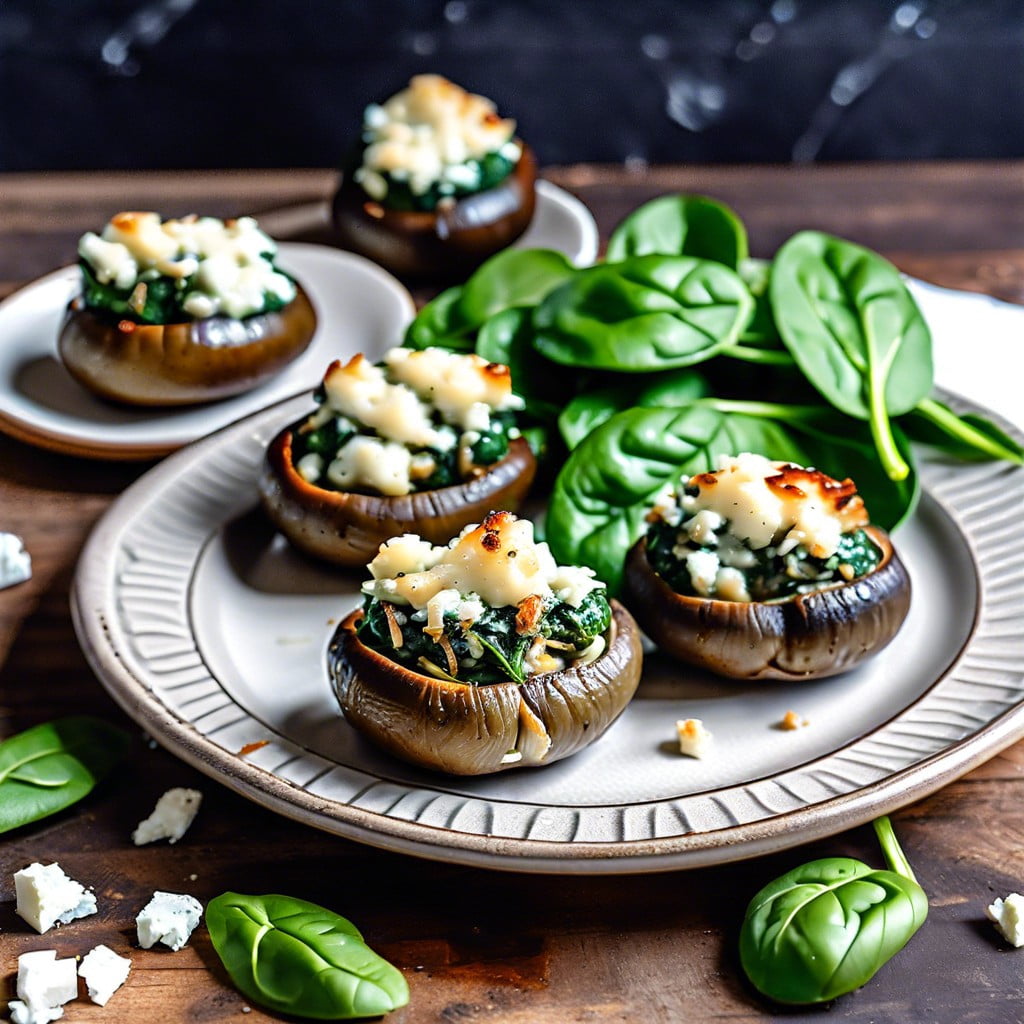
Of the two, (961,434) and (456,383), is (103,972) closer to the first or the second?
(456,383)

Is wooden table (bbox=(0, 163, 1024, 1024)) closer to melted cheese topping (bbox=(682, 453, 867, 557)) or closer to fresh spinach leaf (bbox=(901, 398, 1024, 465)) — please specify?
melted cheese topping (bbox=(682, 453, 867, 557))

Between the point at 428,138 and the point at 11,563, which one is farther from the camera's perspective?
the point at 428,138

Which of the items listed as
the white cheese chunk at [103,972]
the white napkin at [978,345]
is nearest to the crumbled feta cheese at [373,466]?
the white cheese chunk at [103,972]

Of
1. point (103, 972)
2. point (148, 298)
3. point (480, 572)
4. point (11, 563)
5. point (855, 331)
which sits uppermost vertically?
point (855, 331)

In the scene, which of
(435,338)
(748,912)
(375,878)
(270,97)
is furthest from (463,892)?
(270,97)

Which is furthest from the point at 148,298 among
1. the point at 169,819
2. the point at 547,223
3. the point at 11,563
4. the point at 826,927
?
the point at 826,927

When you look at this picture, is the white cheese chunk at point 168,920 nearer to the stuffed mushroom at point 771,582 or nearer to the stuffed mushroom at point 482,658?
the stuffed mushroom at point 482,658

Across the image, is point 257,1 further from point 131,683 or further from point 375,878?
point 375,878
